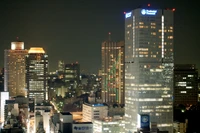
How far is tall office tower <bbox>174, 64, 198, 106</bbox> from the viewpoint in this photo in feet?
145

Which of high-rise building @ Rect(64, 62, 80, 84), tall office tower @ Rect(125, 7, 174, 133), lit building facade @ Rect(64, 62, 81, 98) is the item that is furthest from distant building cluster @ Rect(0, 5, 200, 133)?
high-rise building @ Rect(64, 62, 80, 84)

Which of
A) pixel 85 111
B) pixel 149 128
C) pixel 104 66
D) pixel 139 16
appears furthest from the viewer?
pixel 104 66

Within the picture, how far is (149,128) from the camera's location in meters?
23.5

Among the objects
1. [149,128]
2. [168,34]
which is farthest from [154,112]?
[168,34]

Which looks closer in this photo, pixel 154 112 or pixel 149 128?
pixel 149 128

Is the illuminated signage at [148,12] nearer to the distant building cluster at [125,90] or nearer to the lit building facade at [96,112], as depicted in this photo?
the distant building cluster at [125,90]

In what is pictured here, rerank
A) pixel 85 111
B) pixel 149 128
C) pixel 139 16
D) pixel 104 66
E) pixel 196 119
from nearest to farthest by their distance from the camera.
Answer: pixel 149 128 → pixel 139 16 → pixel 196 119 → pixel 85 111 → pixel 104 66

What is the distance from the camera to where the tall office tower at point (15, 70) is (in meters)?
50.0

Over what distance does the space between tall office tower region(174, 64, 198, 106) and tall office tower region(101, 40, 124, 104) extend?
6.07 meters

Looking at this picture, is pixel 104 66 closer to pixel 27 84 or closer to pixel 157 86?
pixel 27 84

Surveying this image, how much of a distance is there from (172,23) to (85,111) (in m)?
13.0

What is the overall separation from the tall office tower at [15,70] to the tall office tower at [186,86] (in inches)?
727

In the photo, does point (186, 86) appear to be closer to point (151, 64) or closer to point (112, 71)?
point (112, 71)

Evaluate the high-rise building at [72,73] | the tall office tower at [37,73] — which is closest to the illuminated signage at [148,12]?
the tall office tower at [37,73]
